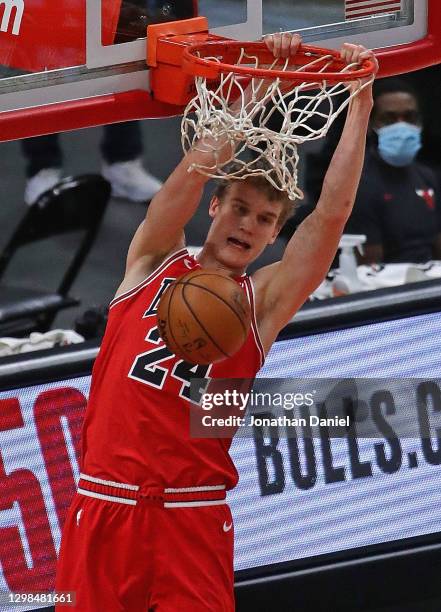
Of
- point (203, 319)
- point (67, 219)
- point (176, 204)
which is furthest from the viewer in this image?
point (67, 219)

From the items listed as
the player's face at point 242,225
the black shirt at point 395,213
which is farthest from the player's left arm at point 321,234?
the black shirt at point 395,213

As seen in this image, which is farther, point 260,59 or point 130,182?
point 130,182

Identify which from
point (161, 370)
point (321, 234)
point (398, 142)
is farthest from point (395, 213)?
point (161, 370)

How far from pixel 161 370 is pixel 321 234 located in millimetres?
693

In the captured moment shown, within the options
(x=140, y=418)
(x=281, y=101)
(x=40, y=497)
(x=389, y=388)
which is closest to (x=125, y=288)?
(x=140, y=418)

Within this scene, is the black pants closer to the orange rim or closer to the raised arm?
the orange rim

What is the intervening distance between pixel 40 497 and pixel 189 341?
4.65ft

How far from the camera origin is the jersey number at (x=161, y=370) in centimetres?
420

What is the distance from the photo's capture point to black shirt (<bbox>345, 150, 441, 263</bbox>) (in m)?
7.23

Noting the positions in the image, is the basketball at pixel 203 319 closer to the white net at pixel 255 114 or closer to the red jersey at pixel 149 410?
the red jersey at pixel 149 410

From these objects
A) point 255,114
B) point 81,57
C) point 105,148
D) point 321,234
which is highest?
point 81,57

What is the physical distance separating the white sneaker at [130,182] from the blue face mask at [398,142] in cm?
135

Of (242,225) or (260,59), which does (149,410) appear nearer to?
(242,225)

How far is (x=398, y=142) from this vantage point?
7.43m
